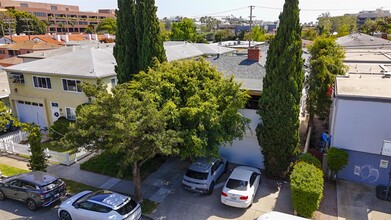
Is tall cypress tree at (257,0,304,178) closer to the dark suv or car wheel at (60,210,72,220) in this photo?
car wheel at (60,210,72,220)

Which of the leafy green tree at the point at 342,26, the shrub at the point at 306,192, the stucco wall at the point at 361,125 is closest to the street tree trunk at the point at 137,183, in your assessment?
the shrub at the point at 306,192

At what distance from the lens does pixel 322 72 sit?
20156 millimetres

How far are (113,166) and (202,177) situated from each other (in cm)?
647

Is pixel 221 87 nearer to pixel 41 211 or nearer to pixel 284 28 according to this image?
pixel 284 28

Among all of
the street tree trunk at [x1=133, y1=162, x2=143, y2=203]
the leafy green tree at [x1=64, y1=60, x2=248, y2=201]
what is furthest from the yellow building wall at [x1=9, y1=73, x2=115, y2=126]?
the street tree trunk at [x1=133, y1=162, x2=143, y2=203]

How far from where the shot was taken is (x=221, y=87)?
1548 centimetres

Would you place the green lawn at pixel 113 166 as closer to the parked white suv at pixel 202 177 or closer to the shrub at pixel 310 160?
the parked white suv at pixel 202 177

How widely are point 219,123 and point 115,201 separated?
20.1 ft

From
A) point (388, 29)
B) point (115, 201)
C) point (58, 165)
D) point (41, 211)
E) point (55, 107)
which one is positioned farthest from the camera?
point (388, 29)

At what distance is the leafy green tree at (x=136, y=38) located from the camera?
19484 millimetres

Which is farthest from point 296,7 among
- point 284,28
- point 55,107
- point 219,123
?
point 55,107

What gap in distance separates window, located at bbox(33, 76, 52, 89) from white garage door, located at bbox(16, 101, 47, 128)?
1.75 metres

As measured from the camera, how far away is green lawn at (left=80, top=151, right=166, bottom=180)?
694 inches

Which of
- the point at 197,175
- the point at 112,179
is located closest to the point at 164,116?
the point at 197,175
